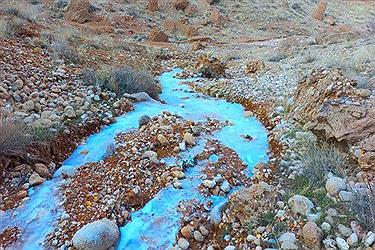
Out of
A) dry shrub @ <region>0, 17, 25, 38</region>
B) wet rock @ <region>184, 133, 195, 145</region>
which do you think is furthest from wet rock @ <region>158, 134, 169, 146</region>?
dry shrub @ <region>0, 17, 25, 38</region>

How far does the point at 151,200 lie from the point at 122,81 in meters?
3.53

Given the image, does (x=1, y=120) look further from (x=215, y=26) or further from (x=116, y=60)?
(x=215, y=26)

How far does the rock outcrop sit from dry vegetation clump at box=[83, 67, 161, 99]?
9.54 feet

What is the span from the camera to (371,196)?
2998 mm

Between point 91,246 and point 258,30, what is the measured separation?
2010cm

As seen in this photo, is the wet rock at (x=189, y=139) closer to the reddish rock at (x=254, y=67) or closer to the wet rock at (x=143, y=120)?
the wet rock at (x=143, y=120)

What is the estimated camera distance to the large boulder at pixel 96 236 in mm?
3070

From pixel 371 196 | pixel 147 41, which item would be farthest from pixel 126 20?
pixel 371 196

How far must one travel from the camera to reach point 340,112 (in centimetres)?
451

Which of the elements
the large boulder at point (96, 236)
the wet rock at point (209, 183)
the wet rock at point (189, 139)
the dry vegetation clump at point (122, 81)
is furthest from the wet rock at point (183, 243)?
the dry vegetation clump at point (122, 81)

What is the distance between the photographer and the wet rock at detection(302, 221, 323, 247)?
2859 millimetres

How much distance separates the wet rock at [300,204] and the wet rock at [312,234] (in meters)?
0.23

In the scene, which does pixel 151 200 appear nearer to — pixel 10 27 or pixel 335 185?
pixel 335 185

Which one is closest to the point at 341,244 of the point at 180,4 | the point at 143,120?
the point at 143,120
